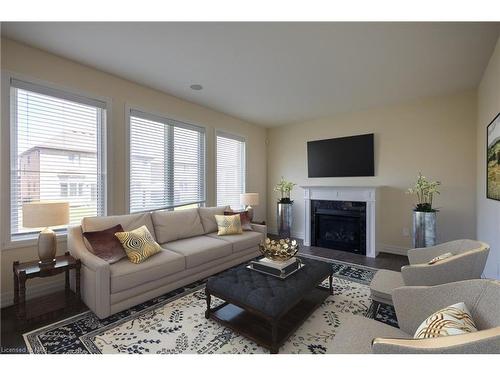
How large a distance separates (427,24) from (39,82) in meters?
4.04

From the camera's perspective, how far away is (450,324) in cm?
105

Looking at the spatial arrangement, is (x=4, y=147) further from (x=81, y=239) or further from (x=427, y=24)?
(x=427, y=24)

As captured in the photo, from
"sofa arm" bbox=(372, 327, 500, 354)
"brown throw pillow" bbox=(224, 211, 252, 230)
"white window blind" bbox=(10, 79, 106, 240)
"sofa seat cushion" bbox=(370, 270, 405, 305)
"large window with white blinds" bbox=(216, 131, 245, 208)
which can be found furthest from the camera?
"large window with white blinds" bbox=(216, 131, 245, 208)

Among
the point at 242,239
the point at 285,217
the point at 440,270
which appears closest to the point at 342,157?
the point at 285,217

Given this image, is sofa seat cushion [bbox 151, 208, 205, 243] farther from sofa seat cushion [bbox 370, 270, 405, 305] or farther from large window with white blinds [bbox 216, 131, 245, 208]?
sofa seat cushion [bbox 370, 270, 405, 305]

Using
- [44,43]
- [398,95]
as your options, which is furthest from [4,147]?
[398,95]

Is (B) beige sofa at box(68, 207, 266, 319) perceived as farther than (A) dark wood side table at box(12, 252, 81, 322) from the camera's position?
Yes

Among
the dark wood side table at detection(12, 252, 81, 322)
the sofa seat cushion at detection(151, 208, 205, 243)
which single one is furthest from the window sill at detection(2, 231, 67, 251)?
the sofa seat cushion at detection(151, 208, 205, 243)

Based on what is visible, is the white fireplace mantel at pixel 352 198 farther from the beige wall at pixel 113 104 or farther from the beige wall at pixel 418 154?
the beige wall at pixel 113 104

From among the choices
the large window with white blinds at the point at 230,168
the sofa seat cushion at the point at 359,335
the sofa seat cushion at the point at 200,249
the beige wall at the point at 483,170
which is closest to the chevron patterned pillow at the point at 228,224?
the sofa seat cushion at the point at 200,249

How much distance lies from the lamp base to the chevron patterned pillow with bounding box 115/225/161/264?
57 cm

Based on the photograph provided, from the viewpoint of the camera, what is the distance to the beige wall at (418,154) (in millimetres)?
3719

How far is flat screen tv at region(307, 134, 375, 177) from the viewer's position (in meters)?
4.57

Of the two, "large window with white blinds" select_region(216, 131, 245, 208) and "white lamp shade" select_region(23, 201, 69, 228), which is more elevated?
"large window with white blinds" select_region(216, 131, 245, 208)
